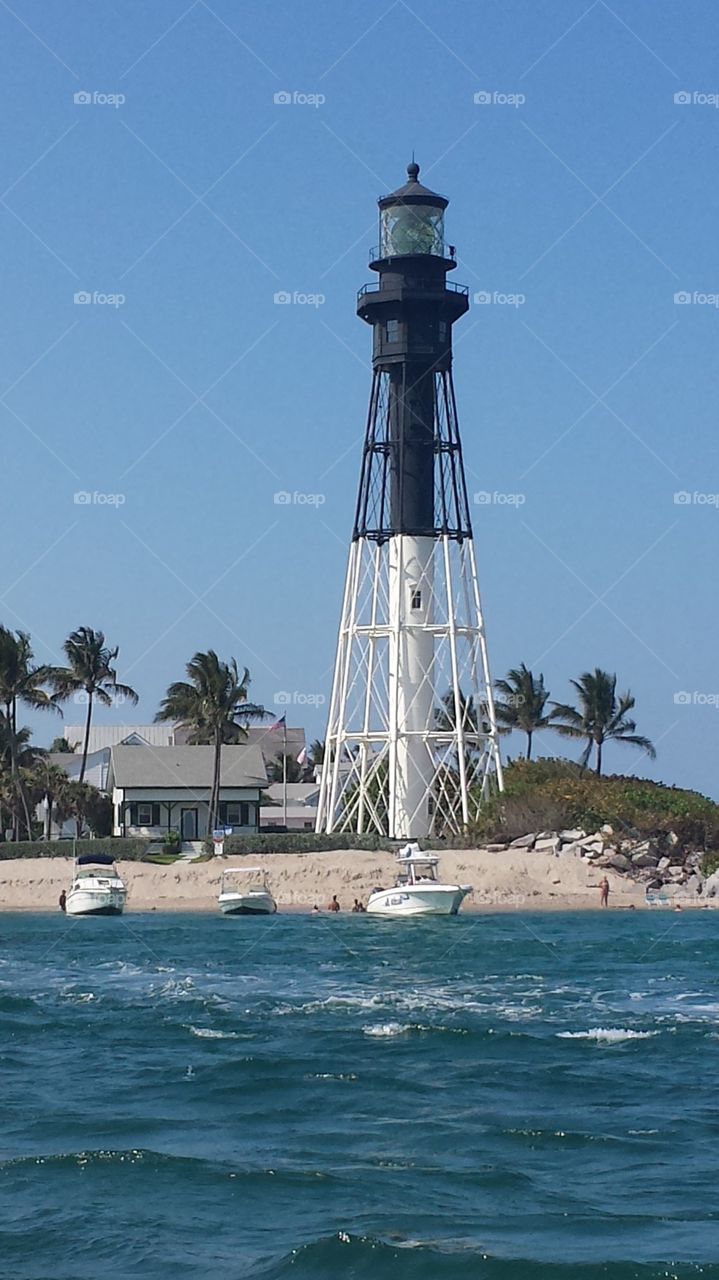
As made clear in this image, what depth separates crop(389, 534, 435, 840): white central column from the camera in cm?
8581

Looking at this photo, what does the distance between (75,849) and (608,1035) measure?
190ft

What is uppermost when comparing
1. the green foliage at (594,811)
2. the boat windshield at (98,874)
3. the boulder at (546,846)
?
the green foliage at (594,811)

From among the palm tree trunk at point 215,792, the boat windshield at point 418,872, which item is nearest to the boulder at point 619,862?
the boat windshield at point 418,872

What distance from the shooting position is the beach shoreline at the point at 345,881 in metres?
79.7

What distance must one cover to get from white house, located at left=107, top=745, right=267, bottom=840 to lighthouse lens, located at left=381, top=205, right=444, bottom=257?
35.1 meters

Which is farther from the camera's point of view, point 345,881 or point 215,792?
point 215,792

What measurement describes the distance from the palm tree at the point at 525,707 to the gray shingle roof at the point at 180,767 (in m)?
15.8

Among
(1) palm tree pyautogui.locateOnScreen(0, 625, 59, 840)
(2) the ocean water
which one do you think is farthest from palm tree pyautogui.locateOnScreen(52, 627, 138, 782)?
(2) the ocean water

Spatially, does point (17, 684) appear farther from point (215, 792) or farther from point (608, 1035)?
point (608, 1035)

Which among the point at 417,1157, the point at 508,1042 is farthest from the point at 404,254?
the point at 417,1157

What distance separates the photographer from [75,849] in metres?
86.4

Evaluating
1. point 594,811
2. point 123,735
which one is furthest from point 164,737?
point 594,811

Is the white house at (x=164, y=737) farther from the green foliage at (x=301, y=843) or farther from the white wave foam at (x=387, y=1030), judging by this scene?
the white wave foam at (x=387, y=1030)

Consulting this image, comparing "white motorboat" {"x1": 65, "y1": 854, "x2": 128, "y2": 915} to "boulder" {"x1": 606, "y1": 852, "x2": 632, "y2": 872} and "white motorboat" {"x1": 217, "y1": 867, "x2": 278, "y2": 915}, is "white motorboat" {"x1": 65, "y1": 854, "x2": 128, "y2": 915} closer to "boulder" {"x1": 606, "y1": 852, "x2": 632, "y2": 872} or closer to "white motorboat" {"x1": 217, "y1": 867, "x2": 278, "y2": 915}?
"white motorboat" {"x1": 217, "y1": 867, "x2": 278, "y2": 915}
